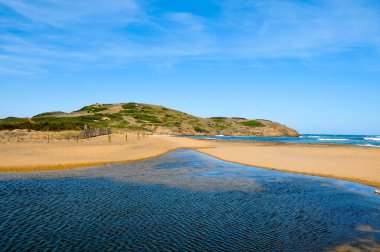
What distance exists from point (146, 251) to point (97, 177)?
615 inches

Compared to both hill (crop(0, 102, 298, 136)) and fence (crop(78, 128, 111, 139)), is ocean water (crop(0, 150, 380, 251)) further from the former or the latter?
hill (crop(0, 102, 298, 136))

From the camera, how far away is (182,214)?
14531 mm

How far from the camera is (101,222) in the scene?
13.0m

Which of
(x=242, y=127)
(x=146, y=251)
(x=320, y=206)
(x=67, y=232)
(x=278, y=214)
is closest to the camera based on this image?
(x=146, y=251)

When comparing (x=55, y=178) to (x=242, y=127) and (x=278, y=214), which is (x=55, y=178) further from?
(x=242, y=127)

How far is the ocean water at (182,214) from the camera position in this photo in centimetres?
1091

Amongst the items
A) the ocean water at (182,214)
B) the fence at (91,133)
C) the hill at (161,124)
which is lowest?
the ocean water at (182,214)

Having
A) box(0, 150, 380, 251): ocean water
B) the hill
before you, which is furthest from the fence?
box(0, 150, 380, 251): ocean water

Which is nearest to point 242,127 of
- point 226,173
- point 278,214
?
point 226,173

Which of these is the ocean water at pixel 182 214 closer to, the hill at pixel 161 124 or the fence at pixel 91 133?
the fence at pixel 91 133

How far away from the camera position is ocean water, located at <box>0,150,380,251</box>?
430 inches

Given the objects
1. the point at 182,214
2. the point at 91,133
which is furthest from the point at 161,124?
the point at 182,214

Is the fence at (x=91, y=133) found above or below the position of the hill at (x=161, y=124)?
below

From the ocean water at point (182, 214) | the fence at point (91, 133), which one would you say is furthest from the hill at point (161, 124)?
the ocean water at point (182, 214)
